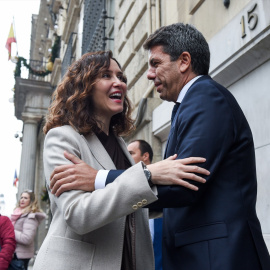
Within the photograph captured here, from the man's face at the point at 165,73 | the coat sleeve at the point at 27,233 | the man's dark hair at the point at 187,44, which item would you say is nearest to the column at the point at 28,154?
the coat sleeve at the point at 27,233

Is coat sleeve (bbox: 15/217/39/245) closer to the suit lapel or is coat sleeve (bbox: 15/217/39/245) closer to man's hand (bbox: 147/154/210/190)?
the suit lapel

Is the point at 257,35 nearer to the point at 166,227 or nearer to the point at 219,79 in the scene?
the point at 219,79

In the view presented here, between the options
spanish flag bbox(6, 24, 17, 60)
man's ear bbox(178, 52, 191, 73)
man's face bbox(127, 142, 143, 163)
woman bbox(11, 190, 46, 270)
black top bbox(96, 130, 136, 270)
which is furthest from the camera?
spanish flag bbox(6, 24, 17, 60)

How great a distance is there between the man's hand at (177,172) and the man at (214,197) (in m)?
0.03

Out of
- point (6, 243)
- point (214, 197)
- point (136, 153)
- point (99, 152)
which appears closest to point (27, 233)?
point (6, 243)

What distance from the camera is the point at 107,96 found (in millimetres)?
2309

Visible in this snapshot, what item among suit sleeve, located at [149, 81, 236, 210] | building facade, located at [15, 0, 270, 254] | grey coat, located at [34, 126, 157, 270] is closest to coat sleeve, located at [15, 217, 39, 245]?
building facade, located at [15, 0, 270, 254]

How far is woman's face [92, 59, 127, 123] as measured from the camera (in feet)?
7.54

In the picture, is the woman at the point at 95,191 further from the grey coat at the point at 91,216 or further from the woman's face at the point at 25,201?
the woman's face at the point at 25,201

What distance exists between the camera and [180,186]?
5.53ft

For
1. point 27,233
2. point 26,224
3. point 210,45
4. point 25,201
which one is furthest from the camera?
point 25,201

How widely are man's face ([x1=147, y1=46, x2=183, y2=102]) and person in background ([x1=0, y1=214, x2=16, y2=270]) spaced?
3398mm

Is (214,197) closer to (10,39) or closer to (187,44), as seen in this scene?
(187,44)

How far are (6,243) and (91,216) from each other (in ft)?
11.8
